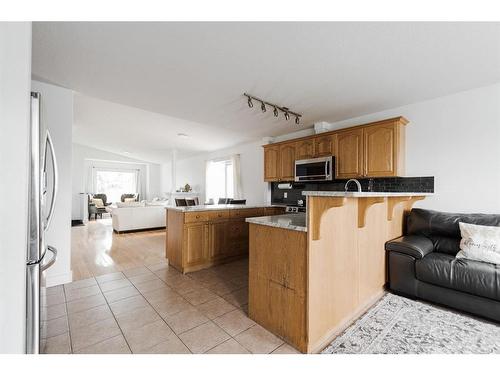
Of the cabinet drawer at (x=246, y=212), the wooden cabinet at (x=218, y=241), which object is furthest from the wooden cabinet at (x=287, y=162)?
the wooden cabinet at (x=218, y=241)

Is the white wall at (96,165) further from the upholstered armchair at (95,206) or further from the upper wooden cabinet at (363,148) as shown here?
the upper wooden cabinet at (363,148)

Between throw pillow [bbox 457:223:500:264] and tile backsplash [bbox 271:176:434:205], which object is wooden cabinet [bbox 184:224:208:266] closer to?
tile backsplash [bbox 271:176:434:205]

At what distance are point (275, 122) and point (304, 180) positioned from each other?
1.12m

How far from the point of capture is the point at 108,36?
1.71m

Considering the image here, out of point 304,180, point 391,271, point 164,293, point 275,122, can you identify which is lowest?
point 164,293

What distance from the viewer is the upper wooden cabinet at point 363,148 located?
282 cm

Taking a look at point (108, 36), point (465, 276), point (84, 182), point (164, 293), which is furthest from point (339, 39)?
point (84, 182)

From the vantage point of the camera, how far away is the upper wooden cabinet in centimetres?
282

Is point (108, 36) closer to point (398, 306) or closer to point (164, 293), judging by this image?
point (164, 293)

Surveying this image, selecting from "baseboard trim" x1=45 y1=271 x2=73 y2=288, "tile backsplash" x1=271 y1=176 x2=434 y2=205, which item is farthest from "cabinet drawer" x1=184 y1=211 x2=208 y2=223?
"tile backsplash" x1=271 y1=176 x2=434 y2=205

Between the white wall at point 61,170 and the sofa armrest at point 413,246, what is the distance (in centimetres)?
376

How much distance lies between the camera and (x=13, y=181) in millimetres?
940

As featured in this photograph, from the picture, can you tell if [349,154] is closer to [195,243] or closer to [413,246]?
[413,246]

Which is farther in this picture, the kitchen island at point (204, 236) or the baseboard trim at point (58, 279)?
the kitchen island at point (204, 236)
